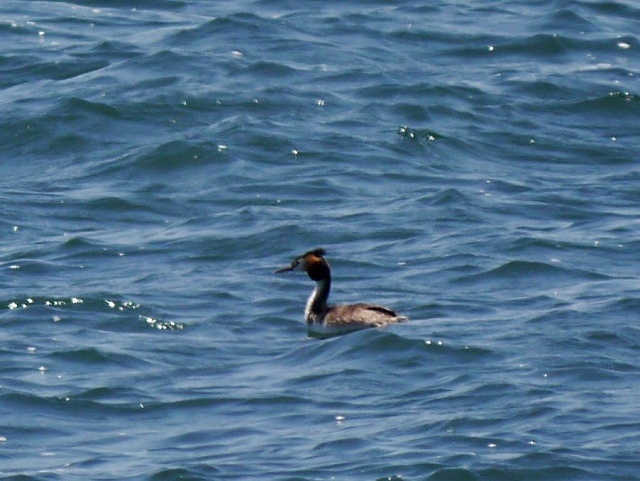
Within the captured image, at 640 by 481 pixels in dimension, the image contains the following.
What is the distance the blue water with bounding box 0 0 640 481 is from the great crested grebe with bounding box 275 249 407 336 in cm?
17

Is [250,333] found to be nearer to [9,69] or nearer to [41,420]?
[41,420]

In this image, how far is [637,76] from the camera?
2189 centimetres

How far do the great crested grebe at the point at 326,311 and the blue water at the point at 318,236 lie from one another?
17 cm

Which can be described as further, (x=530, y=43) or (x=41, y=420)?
(x=530, y=43)

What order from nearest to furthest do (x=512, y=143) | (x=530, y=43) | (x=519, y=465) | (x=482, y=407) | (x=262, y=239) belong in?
1. (x=519, y=465)
2. (x=482, y=407)
3. (x=262, y=239)
4. (x=512, y=143)
5. (x=530, y=43)

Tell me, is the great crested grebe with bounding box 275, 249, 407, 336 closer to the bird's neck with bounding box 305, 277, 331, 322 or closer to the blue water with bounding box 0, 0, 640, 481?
the bird's neck with bounding box 305, 277, 331, 322

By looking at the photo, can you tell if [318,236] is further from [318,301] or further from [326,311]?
[326,311]

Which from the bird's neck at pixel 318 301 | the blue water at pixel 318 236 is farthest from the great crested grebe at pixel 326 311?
the blue water at pixel 318 236

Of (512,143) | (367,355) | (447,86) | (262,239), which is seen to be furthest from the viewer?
(447,86)

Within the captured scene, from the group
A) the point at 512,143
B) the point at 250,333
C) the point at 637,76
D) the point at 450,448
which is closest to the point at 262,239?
the point at 250,333

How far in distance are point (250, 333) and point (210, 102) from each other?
22.6 feet

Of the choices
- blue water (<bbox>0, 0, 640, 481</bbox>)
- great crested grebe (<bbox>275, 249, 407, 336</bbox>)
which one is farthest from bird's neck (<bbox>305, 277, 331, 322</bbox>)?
blue water (<bbox>0, 0, 640, 481</bbox>)

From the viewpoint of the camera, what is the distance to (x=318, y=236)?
16.4 meters

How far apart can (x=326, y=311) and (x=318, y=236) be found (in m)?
2.30
